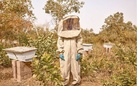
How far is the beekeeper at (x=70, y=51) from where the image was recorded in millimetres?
4316

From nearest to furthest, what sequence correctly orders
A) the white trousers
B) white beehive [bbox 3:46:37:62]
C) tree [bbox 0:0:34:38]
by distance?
the white trousers
white beehive [bbox 3:46:37:62]
tree [bbox 0:0:34:38]

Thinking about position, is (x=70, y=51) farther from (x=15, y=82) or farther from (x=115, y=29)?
(x=115, y=29)

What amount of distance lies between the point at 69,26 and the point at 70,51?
20.0 inches

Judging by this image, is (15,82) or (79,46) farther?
(15,82)

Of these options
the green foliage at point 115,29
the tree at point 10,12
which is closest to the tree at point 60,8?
the green foliage at point 115,29

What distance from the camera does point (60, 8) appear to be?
14.2 m

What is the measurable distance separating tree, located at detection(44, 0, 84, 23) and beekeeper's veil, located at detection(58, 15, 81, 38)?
915cm

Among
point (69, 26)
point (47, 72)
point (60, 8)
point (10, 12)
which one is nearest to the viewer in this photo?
point (47, 72)

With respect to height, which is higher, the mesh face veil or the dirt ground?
the mesh face veil

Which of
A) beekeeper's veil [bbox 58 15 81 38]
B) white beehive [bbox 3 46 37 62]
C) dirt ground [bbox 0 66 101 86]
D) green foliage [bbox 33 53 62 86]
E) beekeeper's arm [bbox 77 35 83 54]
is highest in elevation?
beekeeper's veil [bbox 58 15 81 38]

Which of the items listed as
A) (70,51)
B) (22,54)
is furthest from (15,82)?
(70,51)

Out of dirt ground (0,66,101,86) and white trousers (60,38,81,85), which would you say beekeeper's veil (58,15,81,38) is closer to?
A: white trousers (60,38,81,85)

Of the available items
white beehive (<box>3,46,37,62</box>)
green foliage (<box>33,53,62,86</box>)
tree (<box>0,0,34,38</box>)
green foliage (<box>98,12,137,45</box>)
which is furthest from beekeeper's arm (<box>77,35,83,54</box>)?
green foliage (<box>98,12,137,45</box>)

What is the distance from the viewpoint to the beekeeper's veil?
4.41 metres
